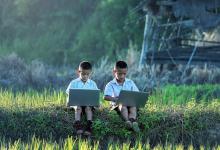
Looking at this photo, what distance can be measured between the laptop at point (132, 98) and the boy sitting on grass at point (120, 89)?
71mm

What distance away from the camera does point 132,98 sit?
344 inches

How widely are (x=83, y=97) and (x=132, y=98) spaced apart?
2.16ft

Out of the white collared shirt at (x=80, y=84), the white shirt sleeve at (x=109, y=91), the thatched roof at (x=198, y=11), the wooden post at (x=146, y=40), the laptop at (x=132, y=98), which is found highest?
the thatched roof at (x=198, y=11)

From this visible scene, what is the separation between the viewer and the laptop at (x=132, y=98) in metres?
8.69

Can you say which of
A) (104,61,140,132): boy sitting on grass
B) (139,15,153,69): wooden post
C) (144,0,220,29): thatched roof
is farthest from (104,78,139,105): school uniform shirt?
(139,15,153,69): wooden post

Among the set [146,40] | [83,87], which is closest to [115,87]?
[83,87]

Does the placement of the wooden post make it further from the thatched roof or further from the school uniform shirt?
the school uniform shirt

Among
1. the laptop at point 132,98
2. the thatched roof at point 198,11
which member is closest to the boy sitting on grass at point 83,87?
the laptop at point 132,98

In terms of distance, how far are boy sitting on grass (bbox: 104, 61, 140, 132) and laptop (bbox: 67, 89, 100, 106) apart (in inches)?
14.7

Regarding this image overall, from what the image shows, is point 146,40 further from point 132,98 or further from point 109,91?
point 132,98

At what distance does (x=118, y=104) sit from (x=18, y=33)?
23.2 m

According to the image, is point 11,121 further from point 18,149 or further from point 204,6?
point 204,6

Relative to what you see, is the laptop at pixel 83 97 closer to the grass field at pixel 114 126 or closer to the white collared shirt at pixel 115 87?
the grass field at pixel 114 126

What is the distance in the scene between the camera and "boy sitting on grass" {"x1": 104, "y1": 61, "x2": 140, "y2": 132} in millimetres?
8578
